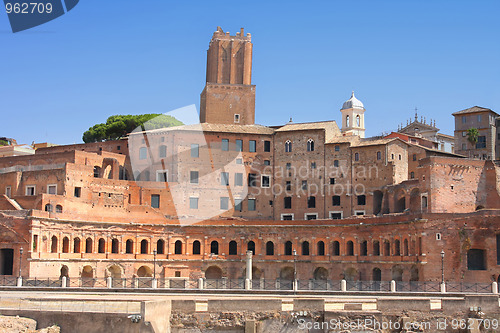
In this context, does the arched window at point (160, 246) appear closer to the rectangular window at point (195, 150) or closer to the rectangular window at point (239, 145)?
the rectangular window at point (195, 150)

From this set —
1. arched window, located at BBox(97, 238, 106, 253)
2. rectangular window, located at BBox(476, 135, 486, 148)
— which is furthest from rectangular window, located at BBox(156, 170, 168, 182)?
rectangular window, located at BBox(476, 135, 486, 148)

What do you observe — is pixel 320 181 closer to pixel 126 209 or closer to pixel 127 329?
pixel 126 209

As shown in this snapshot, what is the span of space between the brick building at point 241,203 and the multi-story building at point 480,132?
1539cm

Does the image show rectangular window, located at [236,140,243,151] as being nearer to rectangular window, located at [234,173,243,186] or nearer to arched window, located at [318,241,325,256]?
rectangular window, located at [234,173,243,186]

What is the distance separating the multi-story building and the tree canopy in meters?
36.1

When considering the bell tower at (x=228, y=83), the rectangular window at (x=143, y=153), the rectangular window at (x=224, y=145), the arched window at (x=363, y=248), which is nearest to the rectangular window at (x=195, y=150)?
the rectangular window at (x=224, y=145)

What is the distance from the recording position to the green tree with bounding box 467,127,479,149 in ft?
273

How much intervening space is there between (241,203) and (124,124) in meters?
22.0

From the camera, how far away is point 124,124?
8500 centimetres

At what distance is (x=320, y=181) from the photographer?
71188 millimetres

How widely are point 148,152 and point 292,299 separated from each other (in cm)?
3958

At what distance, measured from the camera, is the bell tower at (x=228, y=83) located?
7806 centimetres

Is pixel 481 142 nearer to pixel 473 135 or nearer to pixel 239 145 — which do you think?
pixel 473 135

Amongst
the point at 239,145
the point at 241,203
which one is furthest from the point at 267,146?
the point at 241,203
